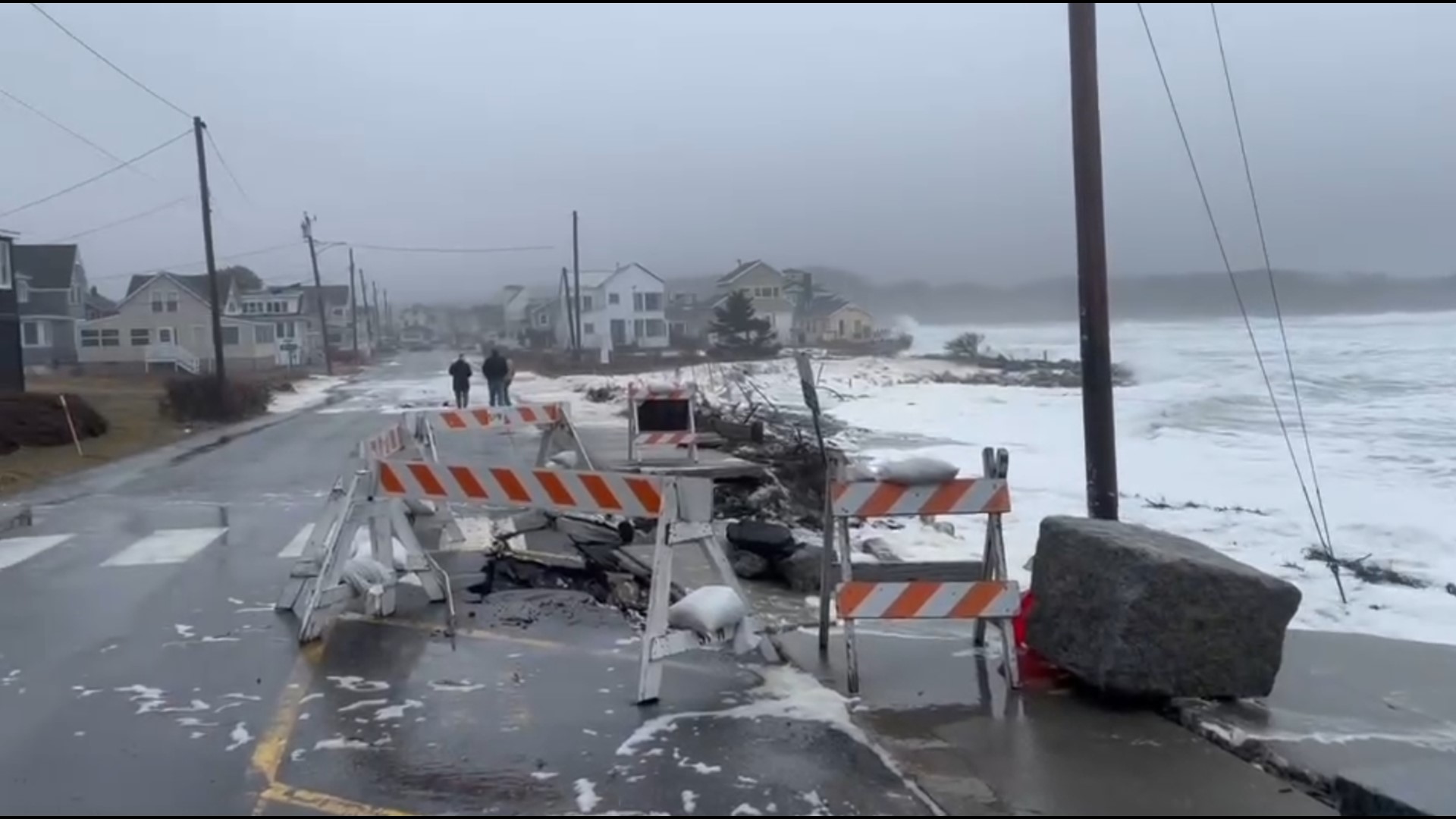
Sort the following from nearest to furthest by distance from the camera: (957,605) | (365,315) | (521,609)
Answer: (957,605) → (521,609) → (365,315)

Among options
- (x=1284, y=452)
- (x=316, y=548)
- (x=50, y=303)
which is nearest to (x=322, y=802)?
(x=316, y=548)

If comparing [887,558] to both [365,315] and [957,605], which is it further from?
[365,315]

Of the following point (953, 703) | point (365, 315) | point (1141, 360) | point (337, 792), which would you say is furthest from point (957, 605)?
point (365, 315)

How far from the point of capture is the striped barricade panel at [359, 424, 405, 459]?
1017 centimetres

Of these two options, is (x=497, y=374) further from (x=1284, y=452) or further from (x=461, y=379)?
(x=1284, y=452)

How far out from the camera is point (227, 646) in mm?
8828

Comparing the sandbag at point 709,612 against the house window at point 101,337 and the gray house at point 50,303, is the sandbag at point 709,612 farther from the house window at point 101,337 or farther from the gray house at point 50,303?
the house window at point 101,337

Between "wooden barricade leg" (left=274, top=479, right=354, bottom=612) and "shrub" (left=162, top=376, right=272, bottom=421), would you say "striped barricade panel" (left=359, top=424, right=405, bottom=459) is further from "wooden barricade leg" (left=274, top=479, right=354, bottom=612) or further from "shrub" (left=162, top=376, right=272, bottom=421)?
"shrub" (left=162, top=376, right=272, bottom=421)

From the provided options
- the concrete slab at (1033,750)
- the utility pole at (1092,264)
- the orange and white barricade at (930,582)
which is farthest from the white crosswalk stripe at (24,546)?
Answer: the utility pole at (1092,264)

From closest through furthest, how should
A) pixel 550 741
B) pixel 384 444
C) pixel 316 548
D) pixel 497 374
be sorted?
pixel 550 741
pixel 316 548
pixel 384 444
pixel 497 374

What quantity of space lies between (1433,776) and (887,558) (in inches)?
255

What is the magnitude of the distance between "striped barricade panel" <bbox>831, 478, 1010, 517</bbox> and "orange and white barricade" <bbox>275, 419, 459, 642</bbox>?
11.1 ft

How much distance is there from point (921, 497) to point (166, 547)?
30.2 feet

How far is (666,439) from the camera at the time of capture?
66.7 ft
